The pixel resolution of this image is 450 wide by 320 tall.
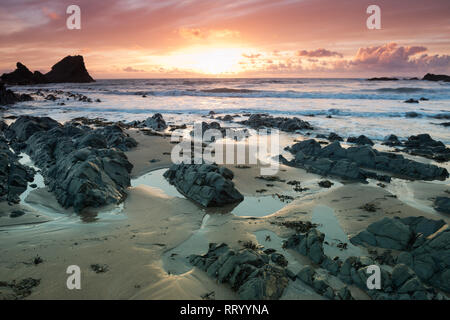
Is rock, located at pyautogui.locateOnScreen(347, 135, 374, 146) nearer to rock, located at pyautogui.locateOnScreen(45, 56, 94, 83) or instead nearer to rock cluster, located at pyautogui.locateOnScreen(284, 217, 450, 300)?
rock cluster, located at pyautogui.locateOnScreen(284, 217, 450, 300)

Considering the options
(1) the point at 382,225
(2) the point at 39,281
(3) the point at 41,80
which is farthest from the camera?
(3) the point at 41,80

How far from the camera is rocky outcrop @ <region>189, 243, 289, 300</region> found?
5771mm

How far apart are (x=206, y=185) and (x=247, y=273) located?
5548mm

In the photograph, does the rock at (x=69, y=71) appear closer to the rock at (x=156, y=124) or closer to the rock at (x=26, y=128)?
the rock at (x=156, y=124)

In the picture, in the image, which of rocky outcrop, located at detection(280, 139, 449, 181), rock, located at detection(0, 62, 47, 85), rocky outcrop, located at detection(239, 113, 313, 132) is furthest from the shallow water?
rock, located at detection(0, 62, 47, 85)

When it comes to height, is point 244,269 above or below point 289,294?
above

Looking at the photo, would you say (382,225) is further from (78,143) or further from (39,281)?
(78,143)

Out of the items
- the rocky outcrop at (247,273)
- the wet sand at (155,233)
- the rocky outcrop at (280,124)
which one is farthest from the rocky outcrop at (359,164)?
the rocky outcrop at (280,124)

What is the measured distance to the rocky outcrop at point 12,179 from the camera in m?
10.1

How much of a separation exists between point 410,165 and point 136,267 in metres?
14.2

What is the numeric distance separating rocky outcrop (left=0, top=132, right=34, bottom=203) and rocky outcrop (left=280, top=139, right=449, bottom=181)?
1279 centimetres

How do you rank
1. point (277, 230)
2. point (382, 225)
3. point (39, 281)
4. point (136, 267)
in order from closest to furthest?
point (39, 281)
point (136, 267)
point (382, 225)
point (277, 230)

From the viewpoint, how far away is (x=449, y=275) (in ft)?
20.4
